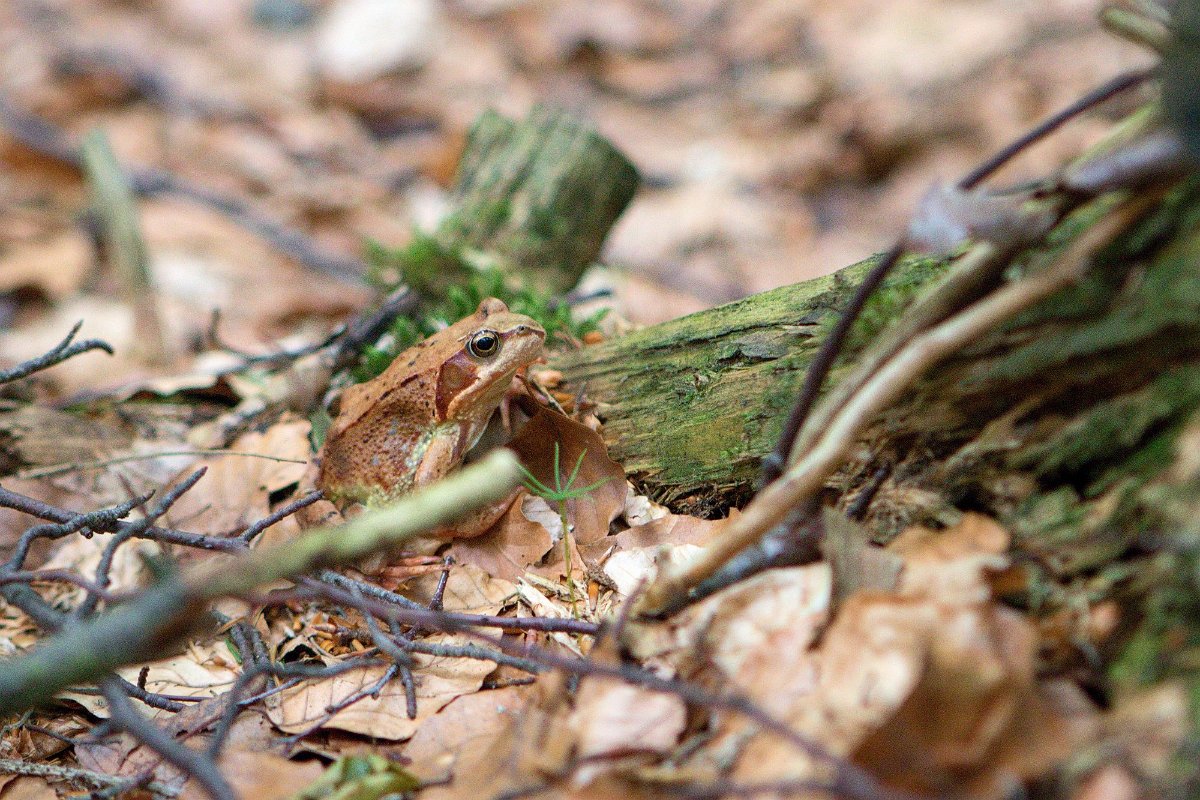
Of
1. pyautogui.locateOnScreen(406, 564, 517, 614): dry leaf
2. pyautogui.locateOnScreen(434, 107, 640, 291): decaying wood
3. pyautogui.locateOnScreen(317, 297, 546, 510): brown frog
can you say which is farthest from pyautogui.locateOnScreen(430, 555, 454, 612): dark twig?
pyautogui.locateOnScreen(434, 107, 640, 291): decaying wood

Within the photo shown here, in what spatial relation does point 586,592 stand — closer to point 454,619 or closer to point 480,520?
point 480,520

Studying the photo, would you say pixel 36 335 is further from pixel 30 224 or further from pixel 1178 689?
pixel 1178 689

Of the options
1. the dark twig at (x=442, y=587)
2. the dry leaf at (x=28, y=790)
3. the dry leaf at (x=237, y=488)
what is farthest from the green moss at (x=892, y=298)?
the dry leaf at (x=28, y=790)

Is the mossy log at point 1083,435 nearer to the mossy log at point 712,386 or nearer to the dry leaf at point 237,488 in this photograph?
the mossy log at point 712,386

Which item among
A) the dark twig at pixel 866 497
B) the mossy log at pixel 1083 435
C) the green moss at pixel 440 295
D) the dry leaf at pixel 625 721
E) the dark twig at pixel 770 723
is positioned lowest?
the green moss at pixel 440 295

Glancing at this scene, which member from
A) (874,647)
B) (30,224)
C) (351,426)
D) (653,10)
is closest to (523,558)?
(351,426)

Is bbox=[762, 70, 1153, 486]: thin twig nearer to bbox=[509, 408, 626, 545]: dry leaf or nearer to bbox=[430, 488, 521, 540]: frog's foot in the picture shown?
bbox=[509, 408, 626, 545]: dry leaf

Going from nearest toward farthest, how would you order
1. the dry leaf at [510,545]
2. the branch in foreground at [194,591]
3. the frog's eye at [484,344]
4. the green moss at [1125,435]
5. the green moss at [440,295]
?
the branch in foreground at [194,591]
the green moss at [1125,435]
the dry leaf at [510,545]
the frog's eye at [484,344]
the green moss at [440,295]
